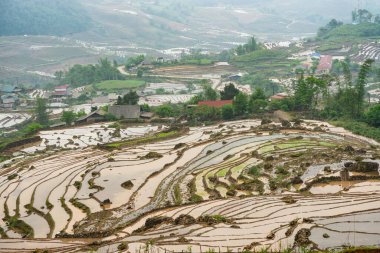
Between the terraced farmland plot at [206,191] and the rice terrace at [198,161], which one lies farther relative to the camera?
the rice terrace at [198,161]

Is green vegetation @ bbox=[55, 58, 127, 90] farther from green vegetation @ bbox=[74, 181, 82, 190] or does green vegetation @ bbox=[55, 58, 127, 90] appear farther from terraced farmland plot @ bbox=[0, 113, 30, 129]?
green vegetation @ bbox=[74, 181, 82, 190]

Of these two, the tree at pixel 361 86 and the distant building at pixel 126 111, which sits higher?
the tree at pixel 361 86

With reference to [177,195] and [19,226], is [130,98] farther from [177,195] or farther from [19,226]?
[19,226]

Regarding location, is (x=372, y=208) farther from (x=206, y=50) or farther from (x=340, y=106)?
(x=206, y=50)

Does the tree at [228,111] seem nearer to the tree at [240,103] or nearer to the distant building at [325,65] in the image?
the tree at [240,103]

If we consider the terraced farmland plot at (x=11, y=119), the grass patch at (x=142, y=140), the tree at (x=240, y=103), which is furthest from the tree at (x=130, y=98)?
the terraced farmland plot at (x=11, y=119)

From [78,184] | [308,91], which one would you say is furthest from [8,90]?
[78,184]
